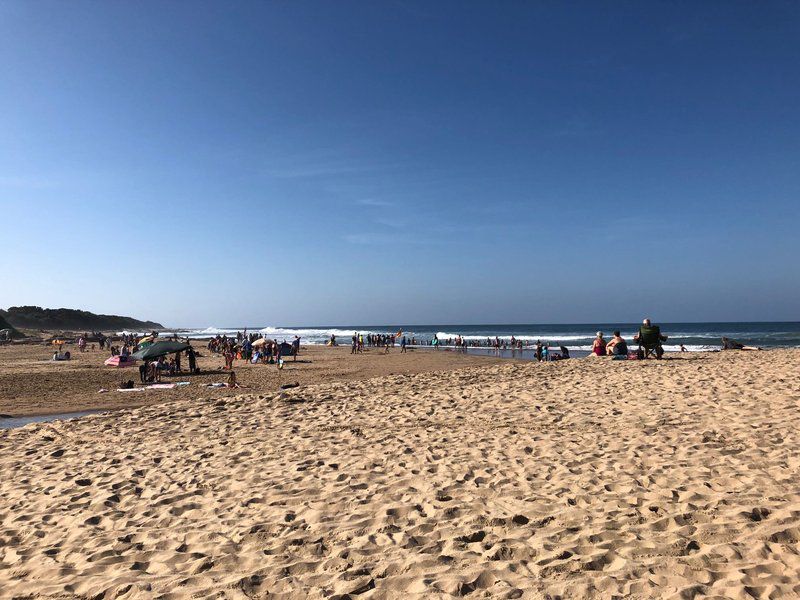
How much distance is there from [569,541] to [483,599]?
106 centimetres

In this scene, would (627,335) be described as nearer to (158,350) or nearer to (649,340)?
(649,340)

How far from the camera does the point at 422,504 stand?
4.74 metres

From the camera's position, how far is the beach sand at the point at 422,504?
11.2 feet

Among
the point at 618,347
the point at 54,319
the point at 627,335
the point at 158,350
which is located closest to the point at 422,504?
the point at 618,347

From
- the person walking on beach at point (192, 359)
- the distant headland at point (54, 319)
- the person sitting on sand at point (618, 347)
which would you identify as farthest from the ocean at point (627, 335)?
the person walking on beach at point (192, 359)

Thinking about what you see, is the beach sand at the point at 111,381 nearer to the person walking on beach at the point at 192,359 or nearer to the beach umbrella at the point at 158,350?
the person walking on beach at the point at 192,359

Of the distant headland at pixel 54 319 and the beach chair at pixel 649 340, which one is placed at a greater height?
the distant headland at pixel 54 319

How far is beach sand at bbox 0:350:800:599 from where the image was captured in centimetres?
342

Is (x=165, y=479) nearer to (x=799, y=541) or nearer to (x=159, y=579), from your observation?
(x=159, y=579)

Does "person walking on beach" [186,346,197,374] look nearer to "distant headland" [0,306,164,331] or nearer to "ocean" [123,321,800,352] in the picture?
"ocean" [123,321,800,352]

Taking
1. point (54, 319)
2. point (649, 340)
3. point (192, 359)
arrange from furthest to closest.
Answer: point (54, 319) < point (192, 359) < point (649, 340)

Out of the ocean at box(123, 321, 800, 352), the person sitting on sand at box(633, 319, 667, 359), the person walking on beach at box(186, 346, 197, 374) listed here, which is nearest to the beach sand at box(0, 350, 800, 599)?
the person sitting on sand at box(633, 319, 667, 359)

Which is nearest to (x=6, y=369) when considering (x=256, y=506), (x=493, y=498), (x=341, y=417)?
(x=341, y=417)

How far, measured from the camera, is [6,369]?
23266 millimetres
